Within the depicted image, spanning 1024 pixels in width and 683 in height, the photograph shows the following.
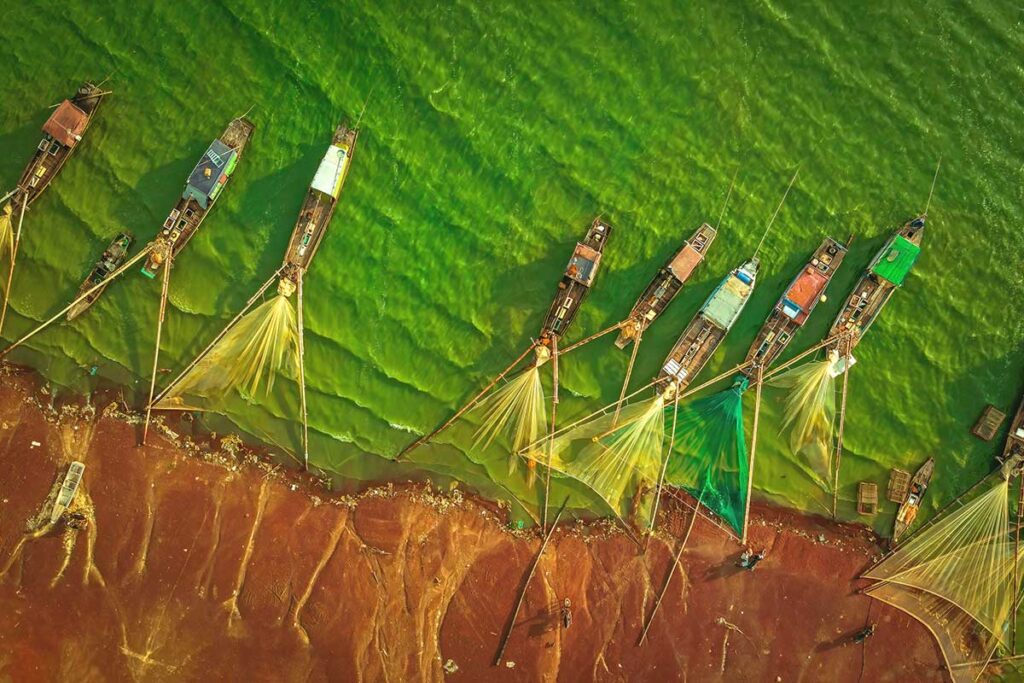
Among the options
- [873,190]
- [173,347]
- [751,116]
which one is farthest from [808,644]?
[173,347]

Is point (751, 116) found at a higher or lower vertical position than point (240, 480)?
higher

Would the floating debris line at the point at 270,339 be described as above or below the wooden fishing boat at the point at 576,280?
below

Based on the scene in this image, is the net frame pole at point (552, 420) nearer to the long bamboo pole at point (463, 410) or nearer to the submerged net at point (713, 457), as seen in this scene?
the long bamboo pole at point (463, 410)

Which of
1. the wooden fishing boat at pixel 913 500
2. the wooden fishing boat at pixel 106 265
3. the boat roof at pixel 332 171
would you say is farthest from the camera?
the wooden fishing boat at pixel 913 500

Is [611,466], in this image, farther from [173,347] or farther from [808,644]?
[173,347]

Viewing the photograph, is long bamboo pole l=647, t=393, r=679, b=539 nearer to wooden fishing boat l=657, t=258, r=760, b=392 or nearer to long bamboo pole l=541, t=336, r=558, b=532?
wooden fishing boat l=657, t=258, r=760, b=392

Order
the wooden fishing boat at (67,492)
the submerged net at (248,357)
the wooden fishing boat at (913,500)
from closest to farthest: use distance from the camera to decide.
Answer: the wooden fishing boat at (67,492)
the submerged net at (248,357)
the wooden fishing boat at (913,500)

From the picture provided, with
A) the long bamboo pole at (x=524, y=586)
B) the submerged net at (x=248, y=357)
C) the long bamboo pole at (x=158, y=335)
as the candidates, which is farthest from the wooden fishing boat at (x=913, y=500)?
the long bamboo pole at (x=158, y=335)
